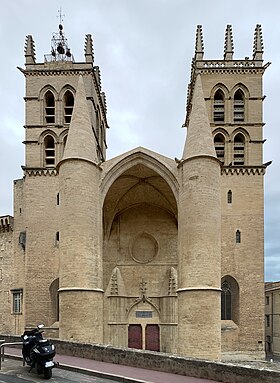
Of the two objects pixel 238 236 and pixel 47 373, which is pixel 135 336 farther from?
pixel 47 373

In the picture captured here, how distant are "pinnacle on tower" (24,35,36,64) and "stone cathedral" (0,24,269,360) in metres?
0.06

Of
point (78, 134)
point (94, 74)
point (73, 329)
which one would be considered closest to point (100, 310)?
point (73, 329)

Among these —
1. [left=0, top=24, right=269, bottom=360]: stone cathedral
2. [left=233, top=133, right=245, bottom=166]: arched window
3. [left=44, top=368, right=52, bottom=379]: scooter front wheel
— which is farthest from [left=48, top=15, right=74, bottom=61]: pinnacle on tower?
[left=44, top=368, right=52, bottom=379]: scooter front wheel

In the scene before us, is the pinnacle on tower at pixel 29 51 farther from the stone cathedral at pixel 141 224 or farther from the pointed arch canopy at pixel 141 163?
the pointed arch canopy at pixel 141 163

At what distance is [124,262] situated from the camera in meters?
25.6

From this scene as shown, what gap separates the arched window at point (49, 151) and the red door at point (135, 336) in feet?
32.0

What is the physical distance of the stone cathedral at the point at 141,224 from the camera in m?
18.7

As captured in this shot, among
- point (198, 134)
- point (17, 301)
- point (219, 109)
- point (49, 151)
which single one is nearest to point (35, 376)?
point (198, 134)

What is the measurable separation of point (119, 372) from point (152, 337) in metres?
14.1

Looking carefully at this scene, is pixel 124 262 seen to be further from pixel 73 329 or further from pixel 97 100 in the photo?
pixel 97 100

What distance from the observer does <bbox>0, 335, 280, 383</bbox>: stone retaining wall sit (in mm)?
7991

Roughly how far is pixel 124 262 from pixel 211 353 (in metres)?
8.79

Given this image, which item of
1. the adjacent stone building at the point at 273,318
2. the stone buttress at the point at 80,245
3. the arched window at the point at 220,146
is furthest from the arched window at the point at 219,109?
the adjacent stone building at the point at 273,318

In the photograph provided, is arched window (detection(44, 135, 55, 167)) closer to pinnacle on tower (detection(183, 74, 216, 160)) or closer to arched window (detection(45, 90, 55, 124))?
arched window (detection(45, 90, 55, 124))
